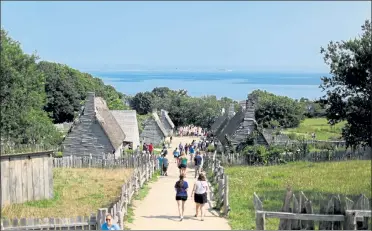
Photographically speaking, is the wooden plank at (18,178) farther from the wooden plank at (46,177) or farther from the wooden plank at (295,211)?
the wooden plank at (295,211)

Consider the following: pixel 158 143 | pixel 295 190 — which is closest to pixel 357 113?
pixel 295 190

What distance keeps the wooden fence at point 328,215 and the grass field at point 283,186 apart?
→ 263 centimetres

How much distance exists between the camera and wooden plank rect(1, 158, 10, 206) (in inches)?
754

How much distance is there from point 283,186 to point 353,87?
18.8 feet

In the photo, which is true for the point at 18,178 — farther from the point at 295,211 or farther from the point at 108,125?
the point at 108,125

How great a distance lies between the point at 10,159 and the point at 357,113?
14.6 metres

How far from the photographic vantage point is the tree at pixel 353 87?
78.8ft

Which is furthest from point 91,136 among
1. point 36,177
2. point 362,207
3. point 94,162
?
point 362,207

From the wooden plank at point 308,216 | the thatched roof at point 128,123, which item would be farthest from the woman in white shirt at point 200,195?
the thatched roof at point 128,123

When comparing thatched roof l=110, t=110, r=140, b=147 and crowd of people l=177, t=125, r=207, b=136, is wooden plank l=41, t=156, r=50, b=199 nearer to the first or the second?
thatched roof l=110, t=110, r=140, b=147

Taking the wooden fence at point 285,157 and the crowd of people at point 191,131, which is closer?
the wooden fence at point 285,157

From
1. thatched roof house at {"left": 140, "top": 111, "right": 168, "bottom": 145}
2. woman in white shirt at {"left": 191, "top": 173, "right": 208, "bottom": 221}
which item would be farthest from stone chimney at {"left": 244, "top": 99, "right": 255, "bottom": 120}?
woman in white shirt at {"left": 191, "top": 173, "right": 208, "bottom": 221}

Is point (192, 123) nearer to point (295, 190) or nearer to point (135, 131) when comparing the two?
point (135, 131)

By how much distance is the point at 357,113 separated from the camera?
953 inches
